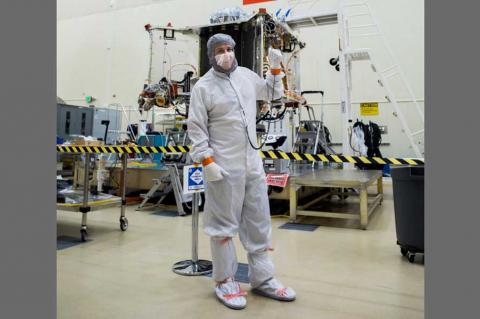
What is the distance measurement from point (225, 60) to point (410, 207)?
171cm

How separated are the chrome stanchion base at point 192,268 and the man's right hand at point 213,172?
0.84m

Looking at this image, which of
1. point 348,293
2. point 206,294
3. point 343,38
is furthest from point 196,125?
point 343,38

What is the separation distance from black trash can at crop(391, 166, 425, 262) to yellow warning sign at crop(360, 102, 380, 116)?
526 cm

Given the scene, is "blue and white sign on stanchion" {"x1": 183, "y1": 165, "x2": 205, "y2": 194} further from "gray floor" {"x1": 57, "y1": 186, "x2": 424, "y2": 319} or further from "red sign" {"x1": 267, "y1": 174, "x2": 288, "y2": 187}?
"red sign" {"x1": 267, "y1": 174, "x2": 288, "y2": 187}

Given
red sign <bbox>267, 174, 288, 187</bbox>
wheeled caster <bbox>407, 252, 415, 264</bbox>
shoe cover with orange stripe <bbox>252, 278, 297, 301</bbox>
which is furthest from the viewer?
red sign <bbox>267, 174, 288, 187</bbox>

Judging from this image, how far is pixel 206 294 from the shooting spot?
2055 millimetres

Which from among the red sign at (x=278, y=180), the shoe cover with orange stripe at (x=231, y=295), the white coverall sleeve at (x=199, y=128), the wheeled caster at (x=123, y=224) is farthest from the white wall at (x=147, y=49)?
the shoe cover with orange stripe at (x=231, y=295)

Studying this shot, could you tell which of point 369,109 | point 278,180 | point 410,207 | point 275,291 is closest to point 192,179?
point 275,291

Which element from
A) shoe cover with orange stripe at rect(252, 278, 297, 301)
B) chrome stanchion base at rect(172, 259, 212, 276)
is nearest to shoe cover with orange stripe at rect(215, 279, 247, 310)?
shoe cover with orange stripe at rect(252, 278, 297, 301)

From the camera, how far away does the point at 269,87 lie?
85.9 inches

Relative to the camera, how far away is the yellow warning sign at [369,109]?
7.53 meters

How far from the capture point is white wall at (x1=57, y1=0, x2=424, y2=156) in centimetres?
775

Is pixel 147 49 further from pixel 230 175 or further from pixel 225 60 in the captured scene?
pixel 230 175

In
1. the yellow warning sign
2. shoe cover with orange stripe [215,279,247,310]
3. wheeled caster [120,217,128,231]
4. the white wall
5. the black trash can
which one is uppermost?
the white wall
